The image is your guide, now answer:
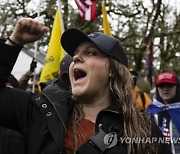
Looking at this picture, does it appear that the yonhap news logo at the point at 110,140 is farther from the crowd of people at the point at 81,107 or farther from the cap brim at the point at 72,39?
the cap brim at the point at 72,39

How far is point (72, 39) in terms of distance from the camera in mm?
2164

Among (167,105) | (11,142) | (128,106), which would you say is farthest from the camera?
(167,105)

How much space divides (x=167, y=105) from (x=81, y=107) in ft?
6.49

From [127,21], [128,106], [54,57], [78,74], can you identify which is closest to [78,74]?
[78,74]

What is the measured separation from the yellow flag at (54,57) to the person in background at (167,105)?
1.97 meters

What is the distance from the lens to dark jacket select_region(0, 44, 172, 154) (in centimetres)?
187

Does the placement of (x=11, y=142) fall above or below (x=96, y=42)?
below

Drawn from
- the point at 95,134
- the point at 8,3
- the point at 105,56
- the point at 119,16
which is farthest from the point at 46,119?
the point at 119,16

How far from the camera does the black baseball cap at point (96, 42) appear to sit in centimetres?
211

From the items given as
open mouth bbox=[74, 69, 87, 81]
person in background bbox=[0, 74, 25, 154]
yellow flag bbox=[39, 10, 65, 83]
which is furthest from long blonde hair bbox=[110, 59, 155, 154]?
yellow flag bbox=[39, 10, 65, 83]

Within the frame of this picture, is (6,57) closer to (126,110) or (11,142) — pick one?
(11,142)

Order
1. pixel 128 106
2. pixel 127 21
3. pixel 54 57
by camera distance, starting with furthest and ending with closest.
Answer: pixel 127 21 < pixel 54 57 < pixel 128 106

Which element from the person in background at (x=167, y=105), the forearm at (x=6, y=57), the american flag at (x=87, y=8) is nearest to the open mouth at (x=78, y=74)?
the forearm at (x=6, y=57)

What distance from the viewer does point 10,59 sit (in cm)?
192
